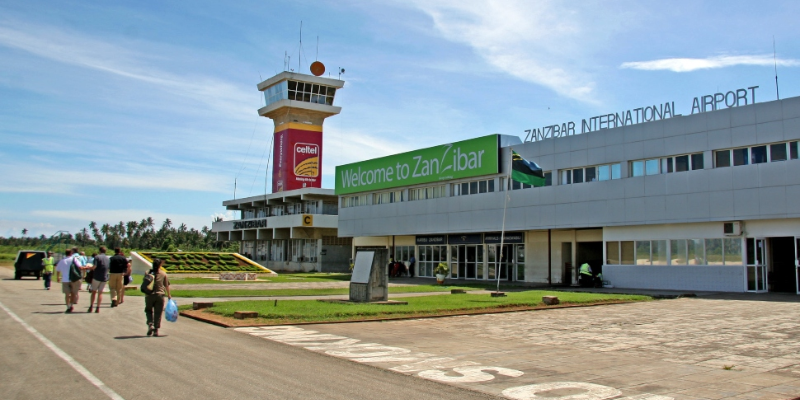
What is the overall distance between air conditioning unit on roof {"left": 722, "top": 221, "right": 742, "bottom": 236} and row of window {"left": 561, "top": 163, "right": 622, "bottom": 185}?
20.3 ft

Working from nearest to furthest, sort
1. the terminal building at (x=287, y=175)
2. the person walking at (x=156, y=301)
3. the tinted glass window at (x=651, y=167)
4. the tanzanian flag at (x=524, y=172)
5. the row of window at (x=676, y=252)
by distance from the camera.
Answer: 1. the person walking at (x=156, y=301)
2. the row of window at (x=676, y=252)
3. the tanzanian flag at (x=524, y=172)
4. the tinted glass window at (x=651, y=167)
5. the terminal building at (x=287, y=175)

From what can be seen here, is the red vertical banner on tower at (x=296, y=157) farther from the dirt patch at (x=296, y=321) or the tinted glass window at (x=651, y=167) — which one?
the dirt patch at (x=296, y=321)

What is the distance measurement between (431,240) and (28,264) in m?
26.8

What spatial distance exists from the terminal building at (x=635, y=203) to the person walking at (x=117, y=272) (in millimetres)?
13053

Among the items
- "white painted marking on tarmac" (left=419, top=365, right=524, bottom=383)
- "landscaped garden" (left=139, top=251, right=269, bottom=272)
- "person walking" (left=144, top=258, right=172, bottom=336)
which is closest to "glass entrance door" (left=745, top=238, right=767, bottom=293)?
"white painted marking on tarmac" (left=419, top=365, right=524, bottom=383)

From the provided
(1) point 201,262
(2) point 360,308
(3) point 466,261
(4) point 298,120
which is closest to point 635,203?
(3) point 466,261

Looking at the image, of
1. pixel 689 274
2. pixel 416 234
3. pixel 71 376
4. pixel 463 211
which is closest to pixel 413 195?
pixel 416 234

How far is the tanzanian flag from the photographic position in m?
31.5

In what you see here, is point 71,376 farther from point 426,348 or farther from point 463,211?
point 463,211

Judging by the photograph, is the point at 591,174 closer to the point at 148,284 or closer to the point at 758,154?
the point at 758,154

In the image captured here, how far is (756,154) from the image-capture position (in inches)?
1097

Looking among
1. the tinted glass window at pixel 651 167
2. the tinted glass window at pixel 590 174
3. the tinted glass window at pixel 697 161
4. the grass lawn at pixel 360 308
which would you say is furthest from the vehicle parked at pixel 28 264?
the tinted glass window at pixel 697 161

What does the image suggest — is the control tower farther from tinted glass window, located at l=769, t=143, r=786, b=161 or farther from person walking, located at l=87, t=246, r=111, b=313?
person walking, located at l=87, t=246, r=111, b=313

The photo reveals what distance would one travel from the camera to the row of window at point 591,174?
33.8 meters
